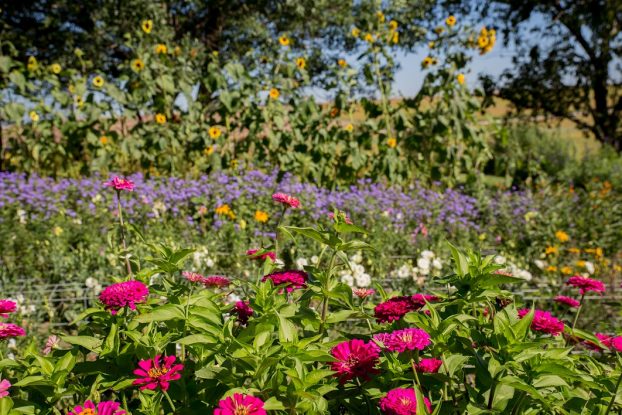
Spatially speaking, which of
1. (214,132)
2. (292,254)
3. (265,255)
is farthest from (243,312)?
(214,132)

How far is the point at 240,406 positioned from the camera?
1025mm

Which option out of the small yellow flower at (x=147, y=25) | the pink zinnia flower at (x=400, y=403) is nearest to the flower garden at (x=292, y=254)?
the pink zinnia flower at (x=400, y=403)

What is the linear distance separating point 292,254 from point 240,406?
9.41 ft

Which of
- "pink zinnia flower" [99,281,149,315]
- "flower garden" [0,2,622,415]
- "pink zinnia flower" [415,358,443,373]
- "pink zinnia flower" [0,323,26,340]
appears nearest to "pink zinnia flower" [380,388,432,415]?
"flower garden" [0,2,622,415]

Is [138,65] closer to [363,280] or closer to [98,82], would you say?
[98,82]

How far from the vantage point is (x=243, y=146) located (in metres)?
6.01

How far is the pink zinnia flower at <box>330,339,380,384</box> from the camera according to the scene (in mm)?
1258

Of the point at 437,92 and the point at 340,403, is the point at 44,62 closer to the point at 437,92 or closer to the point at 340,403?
the point at 437,92

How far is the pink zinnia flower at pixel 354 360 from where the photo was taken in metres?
1.26

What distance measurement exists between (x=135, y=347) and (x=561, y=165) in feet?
28.3

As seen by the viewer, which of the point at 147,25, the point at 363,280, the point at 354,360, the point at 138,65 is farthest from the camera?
the point at 147,25

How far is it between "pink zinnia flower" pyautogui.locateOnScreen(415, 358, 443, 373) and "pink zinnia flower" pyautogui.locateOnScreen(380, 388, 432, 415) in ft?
0.65

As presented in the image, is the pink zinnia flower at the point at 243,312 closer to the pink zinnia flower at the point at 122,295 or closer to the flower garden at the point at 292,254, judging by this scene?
the flower garden at the point at 292,254

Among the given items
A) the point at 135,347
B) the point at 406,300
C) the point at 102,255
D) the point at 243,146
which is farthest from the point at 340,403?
the point at 243,146
